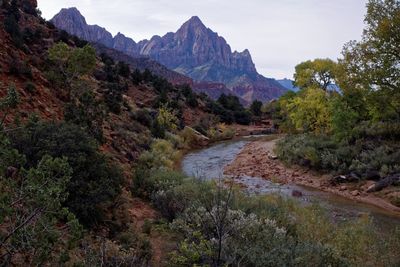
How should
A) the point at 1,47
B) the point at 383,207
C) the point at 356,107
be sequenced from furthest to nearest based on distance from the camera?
the point at 356,107
the point at 1,47
the point at 383,207

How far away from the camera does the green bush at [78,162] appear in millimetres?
8742

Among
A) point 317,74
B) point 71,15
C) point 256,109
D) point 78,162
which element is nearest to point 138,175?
point 78,162

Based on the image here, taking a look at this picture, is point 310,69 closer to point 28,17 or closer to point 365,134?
point 365,134

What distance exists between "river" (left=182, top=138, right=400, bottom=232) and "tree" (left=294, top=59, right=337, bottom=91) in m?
7.40

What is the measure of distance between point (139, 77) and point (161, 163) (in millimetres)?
23813

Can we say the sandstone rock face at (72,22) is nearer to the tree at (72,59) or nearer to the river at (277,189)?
the river at (277,189)

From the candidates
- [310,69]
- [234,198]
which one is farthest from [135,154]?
[310,69]

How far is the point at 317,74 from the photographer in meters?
31.3

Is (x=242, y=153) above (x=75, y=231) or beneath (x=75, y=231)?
beneath

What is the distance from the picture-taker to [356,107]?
23.9 meters

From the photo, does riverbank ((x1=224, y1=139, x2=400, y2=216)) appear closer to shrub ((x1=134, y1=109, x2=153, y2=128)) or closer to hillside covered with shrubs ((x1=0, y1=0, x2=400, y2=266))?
hillside covered with shrubs ((x1=0, y1=0, x2=400, y2=266))

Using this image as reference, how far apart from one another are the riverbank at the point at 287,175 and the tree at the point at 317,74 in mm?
6088

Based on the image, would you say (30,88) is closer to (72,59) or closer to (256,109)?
(72,59)

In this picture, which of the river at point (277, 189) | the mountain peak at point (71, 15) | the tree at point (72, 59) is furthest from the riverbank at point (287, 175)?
the mountain peak at point (71, 15)
